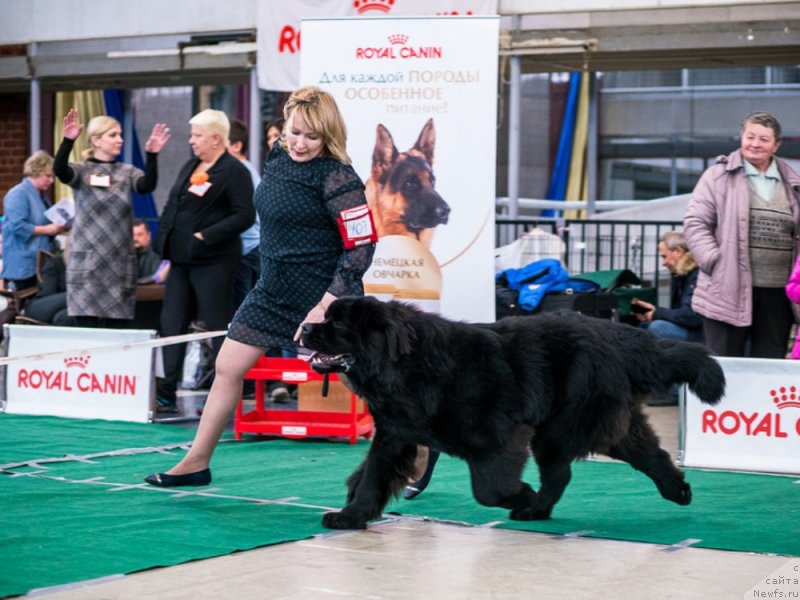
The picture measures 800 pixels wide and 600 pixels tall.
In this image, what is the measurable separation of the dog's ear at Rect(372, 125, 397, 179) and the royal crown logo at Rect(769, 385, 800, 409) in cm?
266

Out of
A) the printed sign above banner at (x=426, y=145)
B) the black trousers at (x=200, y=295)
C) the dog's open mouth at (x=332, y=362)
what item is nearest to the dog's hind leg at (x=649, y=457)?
the dog's open mouth at (x=332, y=362)

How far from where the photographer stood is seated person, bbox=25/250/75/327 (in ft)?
31.3

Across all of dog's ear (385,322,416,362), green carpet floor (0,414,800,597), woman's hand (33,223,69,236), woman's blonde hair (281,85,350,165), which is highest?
woman's blonde hair (281,85,350,165)

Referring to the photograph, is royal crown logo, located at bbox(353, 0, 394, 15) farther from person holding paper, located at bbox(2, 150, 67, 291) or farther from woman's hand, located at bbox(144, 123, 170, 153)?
woman's hand, located at bbox(144, 123, 170, 153)

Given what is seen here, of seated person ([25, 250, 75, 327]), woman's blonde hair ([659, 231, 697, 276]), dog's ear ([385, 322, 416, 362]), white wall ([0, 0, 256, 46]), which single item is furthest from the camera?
white wall ([0, 0, 256, 46])

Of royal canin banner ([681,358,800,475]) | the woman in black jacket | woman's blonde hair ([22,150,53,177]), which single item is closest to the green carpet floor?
royal canin banner ([681,358,800,475])

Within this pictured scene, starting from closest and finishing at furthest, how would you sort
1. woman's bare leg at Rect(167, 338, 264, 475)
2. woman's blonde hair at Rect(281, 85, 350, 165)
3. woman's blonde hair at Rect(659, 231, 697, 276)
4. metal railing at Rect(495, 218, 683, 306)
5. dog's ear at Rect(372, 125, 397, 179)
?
1. woman's blonde hair at Rect(281, 85, 350, 165)
2. woman's bare leg at Rect(167, 338, 264, 475)
3. dog's ear at Rect(372, 125, 397, 179)
4. woman's blonde hair at Rect(659, 231, 697, 276)
5. metal railing at Rect(495, 218, 683, 306)

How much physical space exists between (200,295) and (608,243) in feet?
13.4

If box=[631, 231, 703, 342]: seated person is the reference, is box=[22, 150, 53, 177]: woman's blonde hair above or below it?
above

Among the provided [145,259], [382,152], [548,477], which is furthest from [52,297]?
[548,477]

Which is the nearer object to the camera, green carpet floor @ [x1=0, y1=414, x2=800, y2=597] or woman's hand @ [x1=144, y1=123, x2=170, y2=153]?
green carpet floor @ [x1=0, y1=414, x2=800, y2=597]

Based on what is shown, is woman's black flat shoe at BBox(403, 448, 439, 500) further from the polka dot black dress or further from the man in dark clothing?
the man in dark clothing

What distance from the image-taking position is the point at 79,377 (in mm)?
8133

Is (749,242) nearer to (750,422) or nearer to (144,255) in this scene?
(750,422)
